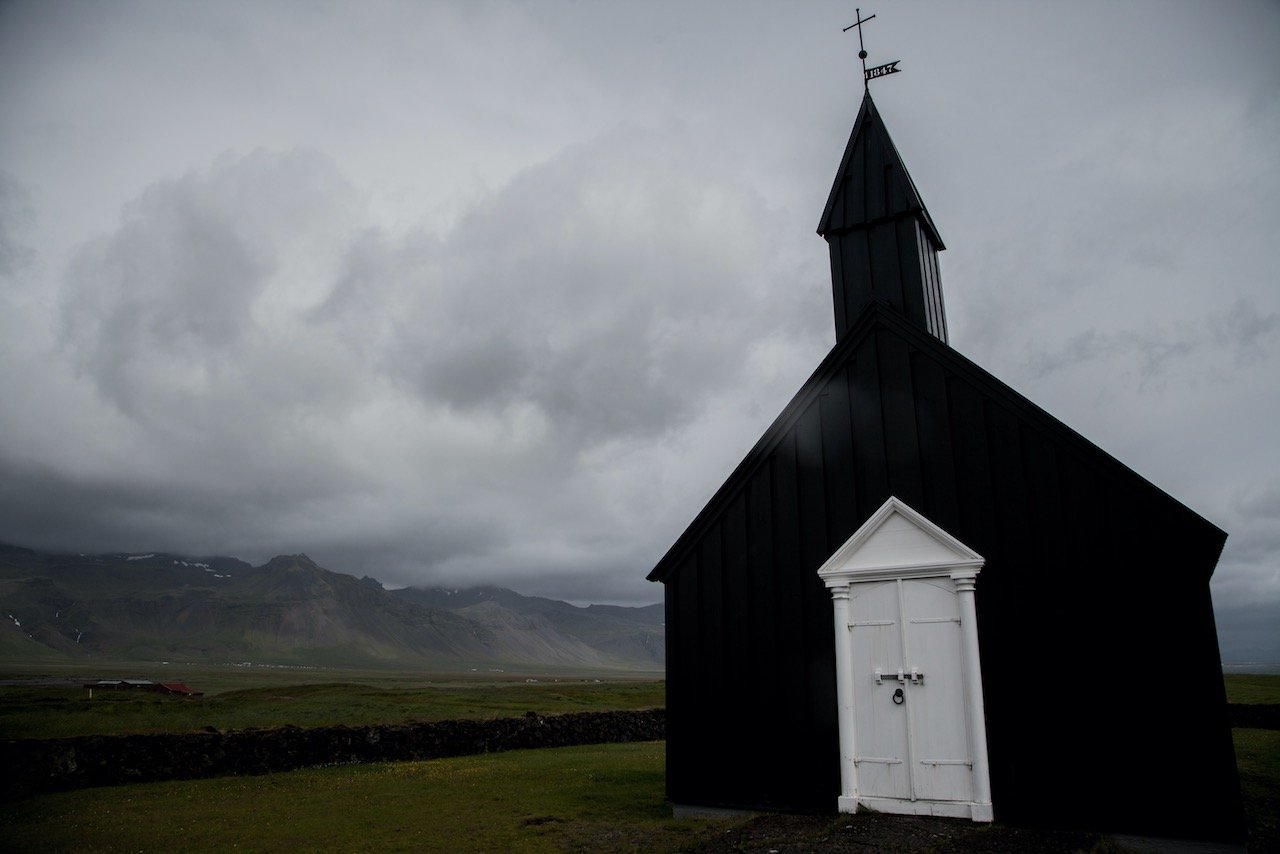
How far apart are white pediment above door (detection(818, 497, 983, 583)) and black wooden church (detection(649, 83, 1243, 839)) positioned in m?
0.03

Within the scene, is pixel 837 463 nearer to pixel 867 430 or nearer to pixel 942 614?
pixel 867 430

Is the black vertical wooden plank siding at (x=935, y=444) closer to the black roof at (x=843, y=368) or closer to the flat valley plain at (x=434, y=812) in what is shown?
the black roof at (x=843, y=368)

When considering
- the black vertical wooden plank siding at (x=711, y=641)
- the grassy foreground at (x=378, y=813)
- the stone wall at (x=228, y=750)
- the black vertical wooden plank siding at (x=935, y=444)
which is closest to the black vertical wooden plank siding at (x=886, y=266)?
the black vertical wooden plank siding at (x=935, y=444)

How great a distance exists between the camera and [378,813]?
15125mm

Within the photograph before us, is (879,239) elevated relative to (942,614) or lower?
elevated

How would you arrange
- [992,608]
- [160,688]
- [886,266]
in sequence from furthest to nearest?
[160,688] → [886,266] → [992,608]

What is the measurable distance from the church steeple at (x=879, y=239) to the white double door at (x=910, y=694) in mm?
5490

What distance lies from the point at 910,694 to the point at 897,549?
6.78ft

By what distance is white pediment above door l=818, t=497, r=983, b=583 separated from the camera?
1179cm

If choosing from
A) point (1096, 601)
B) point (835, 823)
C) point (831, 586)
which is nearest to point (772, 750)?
point (835, 823)

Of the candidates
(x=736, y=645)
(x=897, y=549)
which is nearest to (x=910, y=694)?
(x=897, y=549)

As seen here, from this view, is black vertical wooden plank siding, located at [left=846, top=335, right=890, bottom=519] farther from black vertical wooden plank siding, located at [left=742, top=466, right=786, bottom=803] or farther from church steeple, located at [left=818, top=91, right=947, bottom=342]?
church steeple, located at [left=818, top=91, right=947, bottom=342]

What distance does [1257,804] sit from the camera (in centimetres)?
1434

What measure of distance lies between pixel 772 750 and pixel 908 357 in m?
6.52
